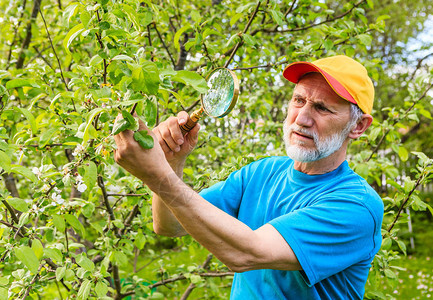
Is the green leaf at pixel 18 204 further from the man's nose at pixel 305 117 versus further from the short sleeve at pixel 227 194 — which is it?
the man's nose at pixel 305 117

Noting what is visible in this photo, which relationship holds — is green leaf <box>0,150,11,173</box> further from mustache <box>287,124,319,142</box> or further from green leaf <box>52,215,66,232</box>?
mustache <box>287,124,319,142</box>

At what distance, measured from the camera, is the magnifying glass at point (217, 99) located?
1.60 meters

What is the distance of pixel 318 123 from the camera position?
2035mm

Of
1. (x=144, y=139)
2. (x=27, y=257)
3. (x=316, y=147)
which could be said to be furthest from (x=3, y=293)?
(x=316, y=147)

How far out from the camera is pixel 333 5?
9.95m

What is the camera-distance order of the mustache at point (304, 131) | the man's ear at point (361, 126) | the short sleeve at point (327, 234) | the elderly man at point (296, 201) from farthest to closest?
1. the man's ear at point (361, 126)
2. the mustache at point (304, 131)
3. the short sleeve at point (327, 234)
4. the elderly man at point (296, 201)

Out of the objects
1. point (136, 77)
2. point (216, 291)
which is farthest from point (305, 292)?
point (216, 291)

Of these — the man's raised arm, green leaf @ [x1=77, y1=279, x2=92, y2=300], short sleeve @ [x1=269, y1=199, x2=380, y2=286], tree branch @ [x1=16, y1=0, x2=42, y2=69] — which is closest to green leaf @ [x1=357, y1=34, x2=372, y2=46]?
short sleeve @ [x1=269, y1=199, x2=380, y2=286]

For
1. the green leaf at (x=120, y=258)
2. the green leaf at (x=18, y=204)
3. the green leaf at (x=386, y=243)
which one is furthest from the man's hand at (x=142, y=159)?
the green leaf at (x=386, y=243)

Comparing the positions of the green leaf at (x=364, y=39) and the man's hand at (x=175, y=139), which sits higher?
the green leaf at (x=364, y=39)

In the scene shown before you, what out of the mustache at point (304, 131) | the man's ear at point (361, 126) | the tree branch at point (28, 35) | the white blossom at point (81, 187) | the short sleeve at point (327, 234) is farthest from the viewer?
the tree branch at point (28, 35)

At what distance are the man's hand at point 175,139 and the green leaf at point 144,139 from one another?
0.31 m

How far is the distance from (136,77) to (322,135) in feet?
3.55

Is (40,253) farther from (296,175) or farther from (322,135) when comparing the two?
(322,135)
